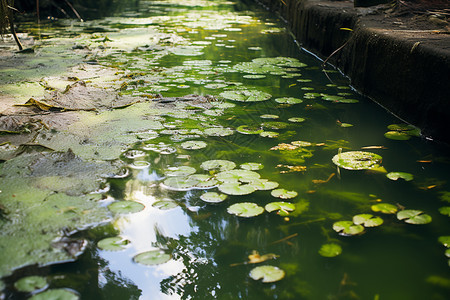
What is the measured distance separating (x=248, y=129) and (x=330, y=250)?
108cm

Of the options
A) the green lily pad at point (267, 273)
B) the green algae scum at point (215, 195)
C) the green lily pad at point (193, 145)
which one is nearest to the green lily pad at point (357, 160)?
the green algae scum at point (215, 195)

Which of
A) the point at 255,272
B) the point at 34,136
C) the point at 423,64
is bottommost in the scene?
the point at 255,272

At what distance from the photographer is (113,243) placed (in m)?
1.35

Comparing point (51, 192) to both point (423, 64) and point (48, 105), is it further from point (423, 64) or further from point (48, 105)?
point (423, 64)

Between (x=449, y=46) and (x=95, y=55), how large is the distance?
320 centimetres

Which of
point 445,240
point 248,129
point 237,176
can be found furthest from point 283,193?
point 248,129

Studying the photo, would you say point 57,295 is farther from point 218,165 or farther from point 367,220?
point 367,220

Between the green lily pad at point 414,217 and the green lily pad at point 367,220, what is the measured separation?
8cm

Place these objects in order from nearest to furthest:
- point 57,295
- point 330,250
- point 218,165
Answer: point 57,295
point 330,250
point 218,165

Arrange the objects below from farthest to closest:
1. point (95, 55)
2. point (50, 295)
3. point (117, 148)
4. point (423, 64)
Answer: point (95, 55), point (423, 64), point (117, 148), point (50, 295)

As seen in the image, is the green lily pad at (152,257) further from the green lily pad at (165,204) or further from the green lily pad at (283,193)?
the green lily pad at (283,193)

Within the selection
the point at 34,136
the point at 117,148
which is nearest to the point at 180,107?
the point at 117,148

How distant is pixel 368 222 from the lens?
1466mm

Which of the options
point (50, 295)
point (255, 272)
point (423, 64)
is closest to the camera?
point (50, 295)
